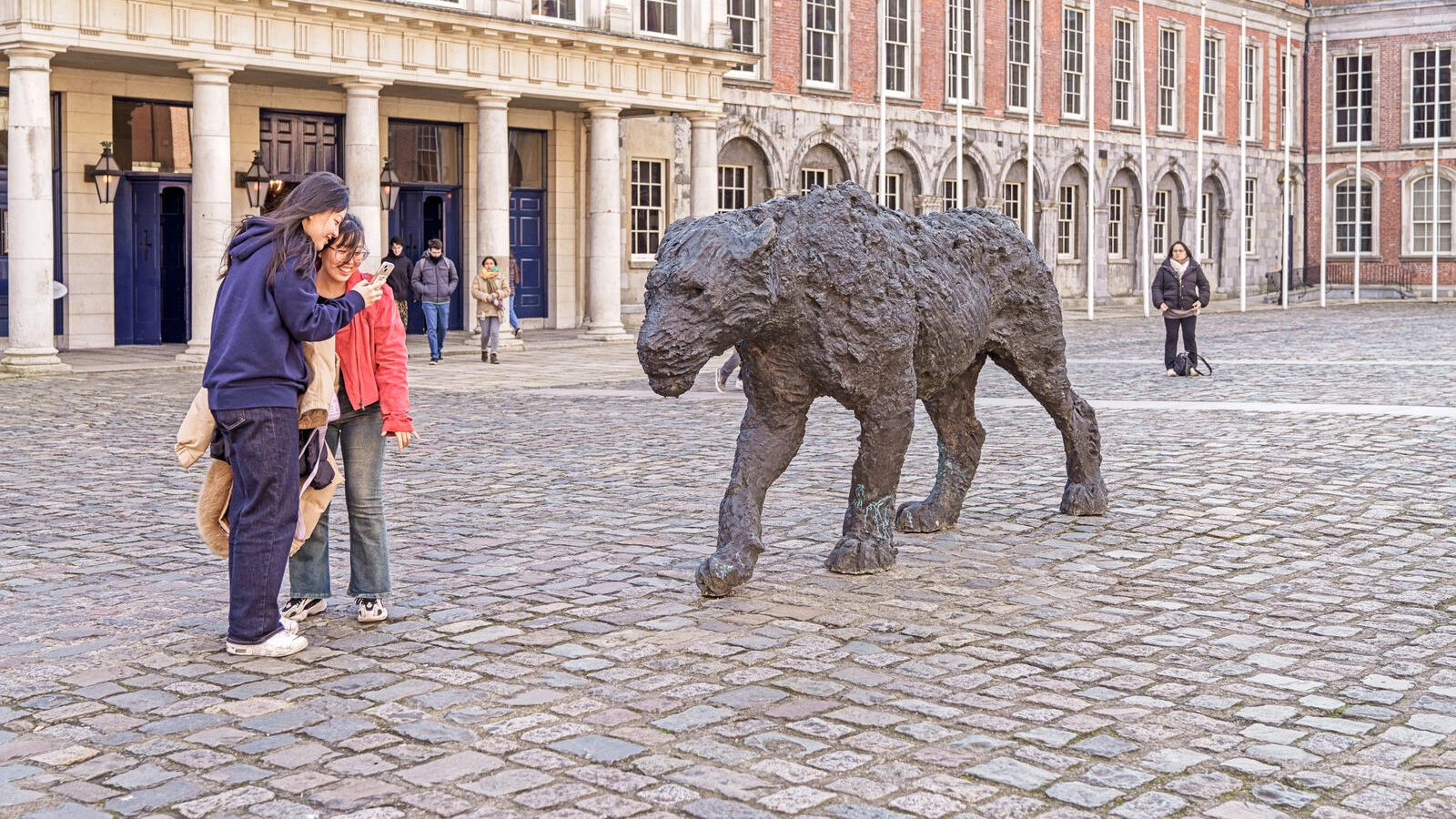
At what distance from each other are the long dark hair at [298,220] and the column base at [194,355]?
15909 mm

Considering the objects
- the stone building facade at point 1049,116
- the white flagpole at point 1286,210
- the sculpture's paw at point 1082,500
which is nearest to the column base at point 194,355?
the stone building facade at point 1049,116

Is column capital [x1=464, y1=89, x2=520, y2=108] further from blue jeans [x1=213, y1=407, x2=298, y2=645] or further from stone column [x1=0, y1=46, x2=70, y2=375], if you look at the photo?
blue jeans [x1=213, y1=407, x2=298, y2=645]

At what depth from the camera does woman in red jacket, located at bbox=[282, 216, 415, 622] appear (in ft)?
21.6

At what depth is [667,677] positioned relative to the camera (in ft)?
19.1

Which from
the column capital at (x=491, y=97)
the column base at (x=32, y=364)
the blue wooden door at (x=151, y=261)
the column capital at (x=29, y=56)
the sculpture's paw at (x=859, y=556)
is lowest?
the sculpture's paw at (x=859, y=556)

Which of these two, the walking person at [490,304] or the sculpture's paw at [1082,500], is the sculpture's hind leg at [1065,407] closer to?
the sculpture's paw at [1082,500]

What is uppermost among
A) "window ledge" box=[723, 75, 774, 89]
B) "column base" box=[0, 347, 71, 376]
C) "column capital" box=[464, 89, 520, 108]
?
"window ledge" box=[723, 75, 774, 89]

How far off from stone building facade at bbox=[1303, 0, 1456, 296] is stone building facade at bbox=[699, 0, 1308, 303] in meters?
1.09

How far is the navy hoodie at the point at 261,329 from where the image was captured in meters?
6.07

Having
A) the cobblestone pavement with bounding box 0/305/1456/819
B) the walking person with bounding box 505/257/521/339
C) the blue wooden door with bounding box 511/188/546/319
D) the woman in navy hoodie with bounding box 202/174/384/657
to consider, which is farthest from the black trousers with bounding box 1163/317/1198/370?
the woman in navy hoodie with bounding box 202/174/384/657

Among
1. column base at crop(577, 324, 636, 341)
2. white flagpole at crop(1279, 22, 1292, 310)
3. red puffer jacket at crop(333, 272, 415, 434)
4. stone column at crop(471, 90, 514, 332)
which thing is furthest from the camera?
white flagpole at crop(1279, 22, 1292, 310)

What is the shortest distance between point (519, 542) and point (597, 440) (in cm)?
469

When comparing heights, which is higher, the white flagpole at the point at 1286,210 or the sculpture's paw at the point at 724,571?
the white flagpole at the point at 1286,210

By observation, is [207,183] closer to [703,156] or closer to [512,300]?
[512,300]
